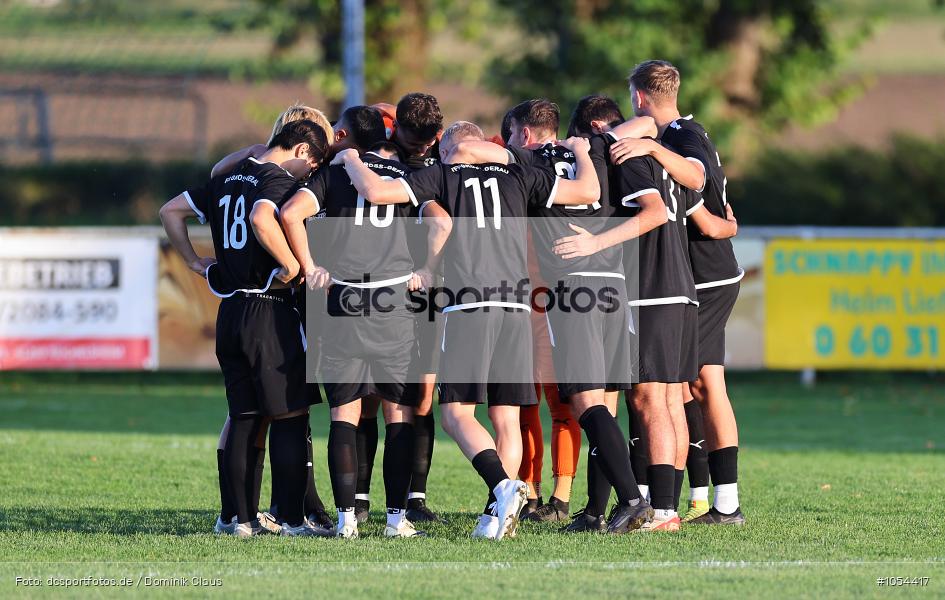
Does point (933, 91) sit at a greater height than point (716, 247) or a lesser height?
greater

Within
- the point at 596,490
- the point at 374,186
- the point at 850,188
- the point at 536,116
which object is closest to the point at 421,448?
the point at 596,490

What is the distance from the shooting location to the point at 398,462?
23.4ft

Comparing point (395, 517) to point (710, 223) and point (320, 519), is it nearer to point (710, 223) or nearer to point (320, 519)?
point (320, 519)

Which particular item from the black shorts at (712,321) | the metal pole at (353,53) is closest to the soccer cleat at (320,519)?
the black shorts at (712,321)

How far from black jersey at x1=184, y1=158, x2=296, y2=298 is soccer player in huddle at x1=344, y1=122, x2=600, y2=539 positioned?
41cm

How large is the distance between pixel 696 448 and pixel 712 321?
78cm

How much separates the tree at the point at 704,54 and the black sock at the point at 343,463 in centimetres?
1702

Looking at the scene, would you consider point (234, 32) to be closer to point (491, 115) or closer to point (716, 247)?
point (491, 115)

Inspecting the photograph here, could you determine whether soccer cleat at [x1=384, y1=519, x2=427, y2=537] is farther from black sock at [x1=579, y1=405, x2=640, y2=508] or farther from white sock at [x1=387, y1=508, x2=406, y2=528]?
black sock at [x1=579, y1=405, x2=640, y2=508]

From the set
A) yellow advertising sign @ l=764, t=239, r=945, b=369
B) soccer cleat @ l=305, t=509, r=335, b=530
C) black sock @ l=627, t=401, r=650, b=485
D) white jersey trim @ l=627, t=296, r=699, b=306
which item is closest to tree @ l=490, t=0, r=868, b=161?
yellow advertising sign @ l=764, t=239, r=945, b=369

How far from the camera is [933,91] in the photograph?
41.2 m

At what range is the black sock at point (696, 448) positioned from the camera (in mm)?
7734

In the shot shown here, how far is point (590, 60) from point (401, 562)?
1838 cm

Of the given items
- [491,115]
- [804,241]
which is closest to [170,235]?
[804,241]
